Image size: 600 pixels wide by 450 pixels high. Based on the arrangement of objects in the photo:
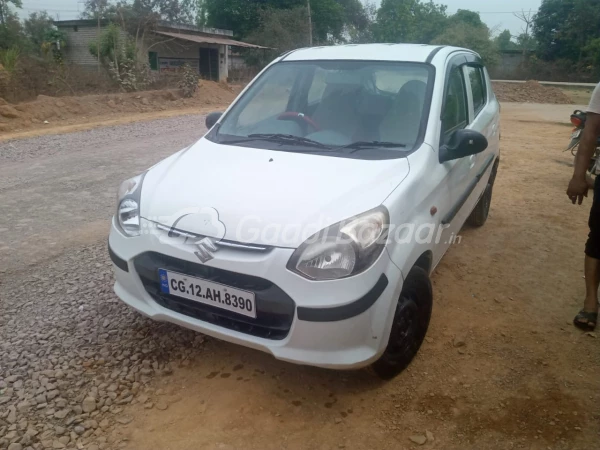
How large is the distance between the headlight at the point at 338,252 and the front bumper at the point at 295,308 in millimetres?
39

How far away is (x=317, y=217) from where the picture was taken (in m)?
2.30

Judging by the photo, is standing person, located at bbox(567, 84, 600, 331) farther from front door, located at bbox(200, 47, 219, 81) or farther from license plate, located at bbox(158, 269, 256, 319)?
front door, located at bbox(200, 47, 219, 81)

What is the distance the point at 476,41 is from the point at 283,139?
2737 centimetres

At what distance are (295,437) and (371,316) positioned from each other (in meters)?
0.67

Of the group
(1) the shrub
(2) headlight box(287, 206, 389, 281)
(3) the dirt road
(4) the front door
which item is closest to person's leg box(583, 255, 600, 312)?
(3) the dirt road

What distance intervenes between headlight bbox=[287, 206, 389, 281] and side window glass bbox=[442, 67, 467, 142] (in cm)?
124

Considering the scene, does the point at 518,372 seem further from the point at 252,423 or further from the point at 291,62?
the point at 291,62

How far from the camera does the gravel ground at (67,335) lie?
7.76 feet

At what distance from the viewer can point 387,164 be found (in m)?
2.75

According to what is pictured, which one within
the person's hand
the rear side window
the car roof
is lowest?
the person's hand

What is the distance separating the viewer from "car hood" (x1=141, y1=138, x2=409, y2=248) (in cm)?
229

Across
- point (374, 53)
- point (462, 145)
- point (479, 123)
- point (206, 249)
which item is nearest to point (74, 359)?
point (206, 249)

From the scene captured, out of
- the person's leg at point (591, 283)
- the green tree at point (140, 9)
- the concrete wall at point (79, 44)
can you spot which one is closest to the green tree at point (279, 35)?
the green tree at point (140, 9)

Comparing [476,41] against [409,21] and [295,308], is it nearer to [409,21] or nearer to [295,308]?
[409,21]
